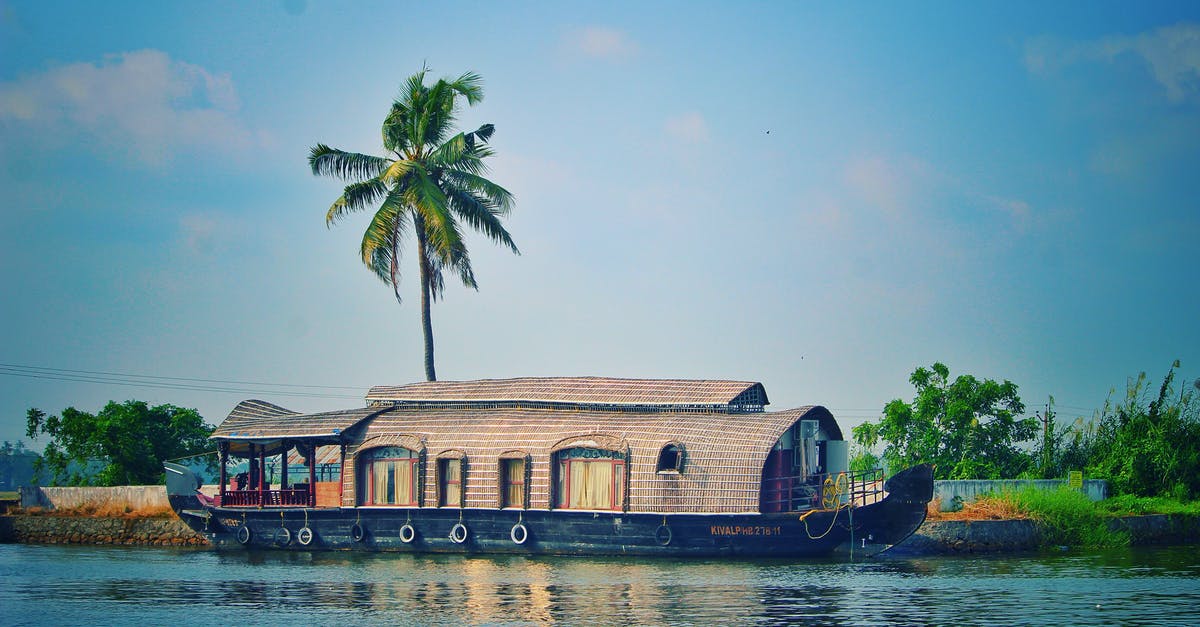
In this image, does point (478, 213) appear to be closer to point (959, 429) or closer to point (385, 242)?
point (385, 242)

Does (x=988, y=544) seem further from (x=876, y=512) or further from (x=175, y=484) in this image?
(x=175, y=484)

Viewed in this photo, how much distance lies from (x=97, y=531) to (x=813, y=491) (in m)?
17.3

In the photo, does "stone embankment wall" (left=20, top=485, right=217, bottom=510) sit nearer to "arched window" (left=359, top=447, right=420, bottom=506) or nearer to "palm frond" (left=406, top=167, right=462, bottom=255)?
"arched window" (left=359, top=447, right=420, bottom=506)

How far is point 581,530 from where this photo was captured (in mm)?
24656

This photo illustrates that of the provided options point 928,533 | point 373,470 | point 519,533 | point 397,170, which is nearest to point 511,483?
point 519,533

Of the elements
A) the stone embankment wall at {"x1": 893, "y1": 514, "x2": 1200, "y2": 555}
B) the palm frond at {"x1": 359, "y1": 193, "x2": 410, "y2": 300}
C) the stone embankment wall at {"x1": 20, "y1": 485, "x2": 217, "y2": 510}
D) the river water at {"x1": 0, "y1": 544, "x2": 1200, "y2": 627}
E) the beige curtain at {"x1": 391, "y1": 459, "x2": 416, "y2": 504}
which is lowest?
the river water at {"x1": 0, "y1": 544, "x2": 1200, "y2": 627}

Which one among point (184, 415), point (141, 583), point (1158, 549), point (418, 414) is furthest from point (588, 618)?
point (184, 415)

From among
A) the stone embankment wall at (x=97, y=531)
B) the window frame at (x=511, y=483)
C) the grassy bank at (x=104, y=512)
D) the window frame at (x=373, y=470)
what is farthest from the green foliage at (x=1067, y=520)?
the grassy bank at (x=104, y=512)

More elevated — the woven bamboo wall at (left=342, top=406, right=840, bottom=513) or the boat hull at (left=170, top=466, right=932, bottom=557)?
the woven bamboo wall at (left=342, top=406, right=840, bottom=513)

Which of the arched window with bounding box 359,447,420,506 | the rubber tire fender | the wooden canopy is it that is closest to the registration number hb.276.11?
the wooden canopy

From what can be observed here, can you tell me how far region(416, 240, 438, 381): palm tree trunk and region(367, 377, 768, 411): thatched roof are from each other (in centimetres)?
355

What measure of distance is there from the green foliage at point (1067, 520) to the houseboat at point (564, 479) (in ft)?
11.3

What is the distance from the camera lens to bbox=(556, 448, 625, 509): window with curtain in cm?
2462

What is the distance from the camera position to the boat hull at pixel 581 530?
23.5 meters
